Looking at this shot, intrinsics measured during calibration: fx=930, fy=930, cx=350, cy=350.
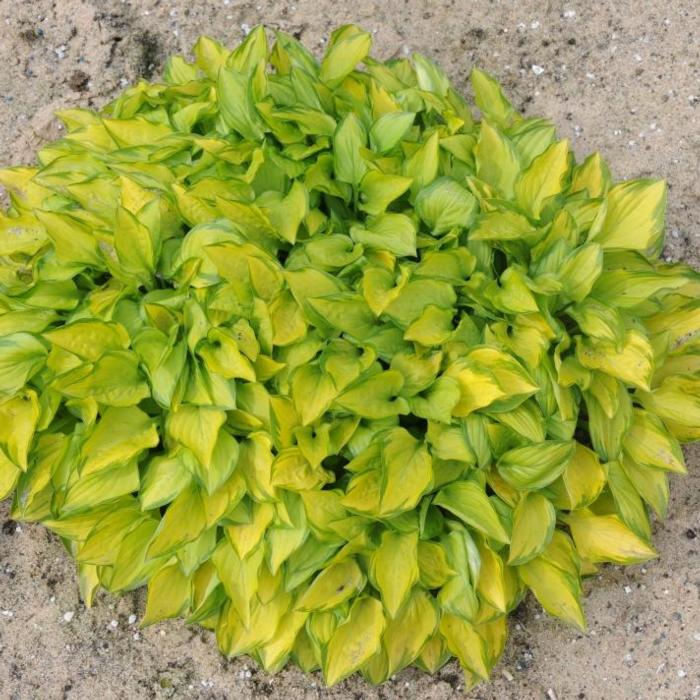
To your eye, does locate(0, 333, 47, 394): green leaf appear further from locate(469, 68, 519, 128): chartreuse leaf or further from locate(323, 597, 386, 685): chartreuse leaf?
locate(469, 68, 519, 128): chartreuse leaf

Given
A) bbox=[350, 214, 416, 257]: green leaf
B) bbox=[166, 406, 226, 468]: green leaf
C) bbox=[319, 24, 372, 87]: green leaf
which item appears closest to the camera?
bbox=[166, 406, 226, 468]: green leaf

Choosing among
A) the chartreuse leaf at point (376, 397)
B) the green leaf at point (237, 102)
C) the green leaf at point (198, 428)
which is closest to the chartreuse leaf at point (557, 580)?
the chartreuse leaf at point (376, 397)

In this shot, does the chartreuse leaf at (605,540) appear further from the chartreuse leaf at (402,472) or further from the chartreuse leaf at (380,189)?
Answer: the chartreuse leaf at (380,189)

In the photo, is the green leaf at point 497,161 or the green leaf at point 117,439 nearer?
the green leaf at point 117,439

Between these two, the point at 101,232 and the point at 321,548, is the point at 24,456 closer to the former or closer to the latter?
the point at 101,232

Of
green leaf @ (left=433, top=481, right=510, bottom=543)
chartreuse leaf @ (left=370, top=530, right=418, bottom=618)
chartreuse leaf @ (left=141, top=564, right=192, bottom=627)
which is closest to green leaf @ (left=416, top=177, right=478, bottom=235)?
green leaf @ (left=433, top=481, right=510, bottom=543)

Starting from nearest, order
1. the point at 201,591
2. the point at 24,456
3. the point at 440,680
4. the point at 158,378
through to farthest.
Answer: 1. the point at 158,378
2. the point at 24,456
3. the point at 201,591
4. the point at 440,680

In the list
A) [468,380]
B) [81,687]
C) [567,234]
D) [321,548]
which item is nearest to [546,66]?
[567,234]
